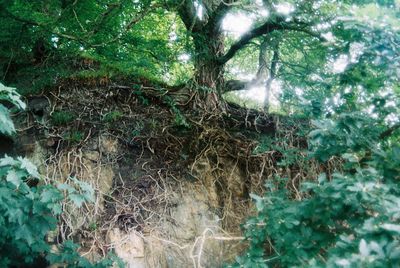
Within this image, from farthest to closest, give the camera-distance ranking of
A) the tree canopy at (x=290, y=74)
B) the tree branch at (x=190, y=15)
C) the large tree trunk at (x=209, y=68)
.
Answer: the tree branch at (x=190, y=15), the large tree trunk at (x=209, y=68), the tree canopy at (x=290, y=74)

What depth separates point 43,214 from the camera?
2779 mm

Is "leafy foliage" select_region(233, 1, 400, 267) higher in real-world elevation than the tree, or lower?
lower

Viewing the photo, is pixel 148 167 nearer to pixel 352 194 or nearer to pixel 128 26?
pixel 128 26

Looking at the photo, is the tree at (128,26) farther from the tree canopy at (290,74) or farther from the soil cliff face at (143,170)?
the soil cliff face at (143,170)

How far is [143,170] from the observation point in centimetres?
436

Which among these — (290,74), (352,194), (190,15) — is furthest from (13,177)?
(190,15)

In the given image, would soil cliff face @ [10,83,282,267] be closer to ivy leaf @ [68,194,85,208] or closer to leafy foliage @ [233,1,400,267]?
ivy leaf @ [68,194,85,208]

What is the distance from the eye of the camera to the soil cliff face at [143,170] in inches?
154

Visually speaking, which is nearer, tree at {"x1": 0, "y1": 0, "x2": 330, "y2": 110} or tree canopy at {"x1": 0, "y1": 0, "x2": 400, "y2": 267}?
tree canopy at {"x1": 0, "y1": 0, "x2": 400, "y2": 267}

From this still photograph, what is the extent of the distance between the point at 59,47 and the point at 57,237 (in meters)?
2.49

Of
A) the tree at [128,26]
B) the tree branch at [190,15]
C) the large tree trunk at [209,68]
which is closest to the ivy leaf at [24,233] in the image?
the tree at [128,26]

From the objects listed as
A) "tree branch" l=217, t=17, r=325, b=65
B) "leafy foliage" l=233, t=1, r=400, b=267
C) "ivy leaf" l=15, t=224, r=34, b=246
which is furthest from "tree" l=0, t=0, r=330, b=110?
"ivy leaf" l=15, t=224, r=34, b=246

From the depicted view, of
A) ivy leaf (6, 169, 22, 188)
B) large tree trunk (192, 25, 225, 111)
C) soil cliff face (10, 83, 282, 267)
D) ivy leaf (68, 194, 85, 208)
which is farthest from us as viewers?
large tree trunk (192, 25, 225, 111)

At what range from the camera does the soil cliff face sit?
12.8 feet
